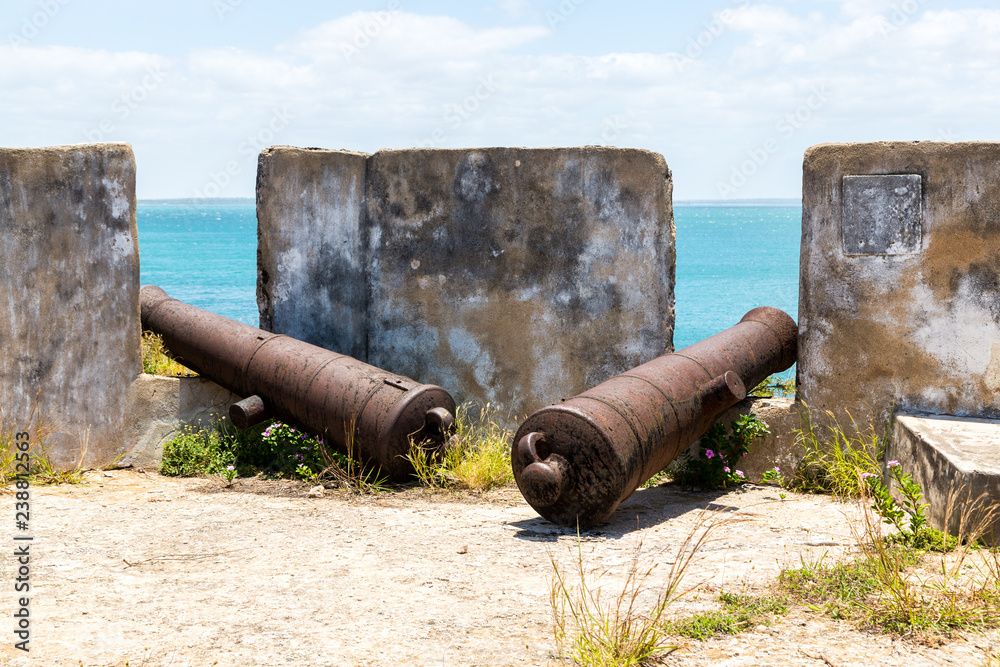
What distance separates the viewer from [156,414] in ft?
22.8

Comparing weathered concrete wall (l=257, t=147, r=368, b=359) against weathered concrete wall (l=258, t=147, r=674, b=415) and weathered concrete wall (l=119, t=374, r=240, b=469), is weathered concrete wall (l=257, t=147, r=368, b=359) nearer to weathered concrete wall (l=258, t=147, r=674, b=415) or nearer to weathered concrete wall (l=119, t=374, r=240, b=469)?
weathered concrete wall (l=258, t=147, r=674, b=415)

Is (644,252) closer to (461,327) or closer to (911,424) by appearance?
(461,327)

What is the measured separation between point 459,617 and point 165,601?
1.35 metres

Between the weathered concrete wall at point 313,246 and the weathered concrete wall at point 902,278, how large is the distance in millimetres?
3452

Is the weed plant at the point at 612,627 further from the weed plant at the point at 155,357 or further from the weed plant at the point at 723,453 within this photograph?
the weed plant at the point at 155,357

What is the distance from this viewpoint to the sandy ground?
11.2ft

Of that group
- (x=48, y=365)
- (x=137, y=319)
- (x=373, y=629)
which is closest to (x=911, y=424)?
(x=373, y=629)

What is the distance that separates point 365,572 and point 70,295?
375 cm

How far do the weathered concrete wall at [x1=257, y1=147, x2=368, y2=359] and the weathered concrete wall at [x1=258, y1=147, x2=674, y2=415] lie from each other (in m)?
0.02

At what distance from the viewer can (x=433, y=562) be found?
4.54 meters

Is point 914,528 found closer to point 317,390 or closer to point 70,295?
point 317,390

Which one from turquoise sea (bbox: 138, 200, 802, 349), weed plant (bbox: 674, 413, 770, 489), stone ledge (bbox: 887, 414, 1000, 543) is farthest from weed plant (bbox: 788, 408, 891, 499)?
turquoise sea (bbox: 138, 200, 802, 349)

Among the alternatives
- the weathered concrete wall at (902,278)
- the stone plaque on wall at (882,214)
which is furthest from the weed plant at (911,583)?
the stone plaque on wall at (882,214)

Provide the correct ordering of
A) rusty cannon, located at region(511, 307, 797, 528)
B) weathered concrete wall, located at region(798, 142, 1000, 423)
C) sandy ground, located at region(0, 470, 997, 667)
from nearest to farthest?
1. sandy ground, located at region(0, 470, 997, 667)
2. rusty cannon, located at region(511, 307, 797, 528)
3. weathered concrete wall, located at region(798, 142, 1000, 423)
